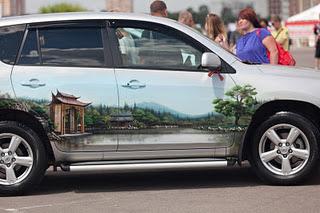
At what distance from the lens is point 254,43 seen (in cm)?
886

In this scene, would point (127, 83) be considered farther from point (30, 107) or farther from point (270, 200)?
point (270, 200)

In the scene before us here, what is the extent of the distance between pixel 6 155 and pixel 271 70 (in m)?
2.85

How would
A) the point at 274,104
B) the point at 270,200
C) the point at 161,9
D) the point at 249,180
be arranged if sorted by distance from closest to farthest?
the point at 270,200 < the point at 274,104 < the point at 249,180 < the point at 161,9

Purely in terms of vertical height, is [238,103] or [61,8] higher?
[61,8]

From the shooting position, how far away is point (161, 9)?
9.89m

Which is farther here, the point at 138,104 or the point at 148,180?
the point at 148,180

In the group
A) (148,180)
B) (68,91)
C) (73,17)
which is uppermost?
(73,17)

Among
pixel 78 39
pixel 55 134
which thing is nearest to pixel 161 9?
pixel 78 39

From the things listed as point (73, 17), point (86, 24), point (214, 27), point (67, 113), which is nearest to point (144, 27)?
point (86, 24)

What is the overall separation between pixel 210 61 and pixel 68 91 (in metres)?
1.44

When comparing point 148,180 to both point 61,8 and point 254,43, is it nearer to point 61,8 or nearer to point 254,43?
point 254,43

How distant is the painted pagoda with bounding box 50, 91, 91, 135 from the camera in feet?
23.1

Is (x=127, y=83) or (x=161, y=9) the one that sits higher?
(x=161, y=9)

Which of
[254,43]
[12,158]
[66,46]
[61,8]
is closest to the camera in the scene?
A: [12,158]
